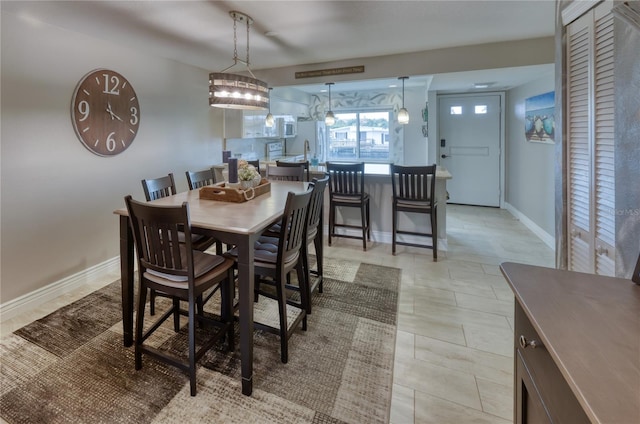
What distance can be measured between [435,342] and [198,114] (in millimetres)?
3935

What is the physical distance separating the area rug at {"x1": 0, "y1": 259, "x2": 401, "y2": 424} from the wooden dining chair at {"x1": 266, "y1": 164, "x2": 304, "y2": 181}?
5.13 feet

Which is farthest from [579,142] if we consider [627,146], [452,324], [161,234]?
[161,234]

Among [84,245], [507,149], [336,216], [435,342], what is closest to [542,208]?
[507,149]

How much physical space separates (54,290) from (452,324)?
337 centimetres

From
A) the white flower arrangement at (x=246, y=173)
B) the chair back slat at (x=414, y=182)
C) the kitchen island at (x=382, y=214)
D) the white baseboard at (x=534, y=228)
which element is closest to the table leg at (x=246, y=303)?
the white flower arrangement at (x=246, y=173)

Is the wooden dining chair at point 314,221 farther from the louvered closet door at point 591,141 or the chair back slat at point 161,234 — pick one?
the louvered closet door at point 591,141

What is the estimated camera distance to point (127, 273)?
2.04 m

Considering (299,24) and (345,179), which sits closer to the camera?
(299,24)

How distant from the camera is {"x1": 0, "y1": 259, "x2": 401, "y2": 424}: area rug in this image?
162cm

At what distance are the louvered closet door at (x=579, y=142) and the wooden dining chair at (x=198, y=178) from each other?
2.86 metres

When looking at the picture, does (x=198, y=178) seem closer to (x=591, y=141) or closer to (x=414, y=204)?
(x=414, y=204)

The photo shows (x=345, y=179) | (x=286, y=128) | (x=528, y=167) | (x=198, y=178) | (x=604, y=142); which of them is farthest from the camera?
(x=286, y=128)

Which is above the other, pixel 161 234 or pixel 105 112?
pixel 105 112

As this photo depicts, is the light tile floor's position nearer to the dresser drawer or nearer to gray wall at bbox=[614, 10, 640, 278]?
the dresser drawer
